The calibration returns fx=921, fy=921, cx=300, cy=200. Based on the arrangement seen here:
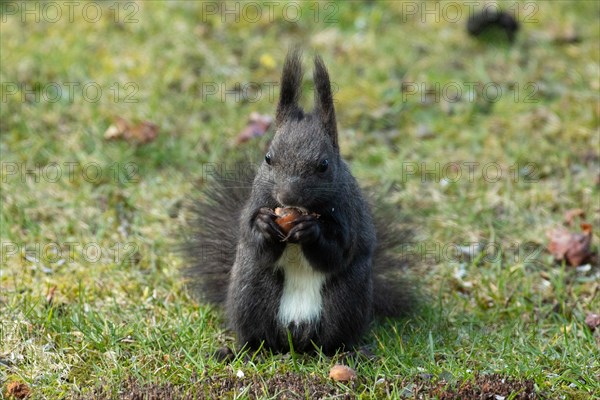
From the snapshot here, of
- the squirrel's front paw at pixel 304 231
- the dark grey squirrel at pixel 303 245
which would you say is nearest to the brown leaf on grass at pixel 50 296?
the dark grey squirrel at pixel 303 245

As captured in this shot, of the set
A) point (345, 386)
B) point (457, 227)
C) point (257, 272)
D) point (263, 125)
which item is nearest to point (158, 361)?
point (257, 272)

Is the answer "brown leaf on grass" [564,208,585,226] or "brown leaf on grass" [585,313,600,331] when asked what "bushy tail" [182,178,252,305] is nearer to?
"brown leaf on grass" [585,313,600,331]

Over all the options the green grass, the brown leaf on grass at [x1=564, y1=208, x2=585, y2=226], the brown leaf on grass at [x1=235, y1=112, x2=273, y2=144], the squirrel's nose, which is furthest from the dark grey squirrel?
the brown leaf on grass at [x1=235, y1=112, x2=273, y2=144]

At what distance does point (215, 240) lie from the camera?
3.24 meters

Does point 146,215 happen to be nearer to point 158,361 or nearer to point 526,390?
point 158,361

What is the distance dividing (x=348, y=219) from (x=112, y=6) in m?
3.19

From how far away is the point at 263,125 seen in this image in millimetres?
4609

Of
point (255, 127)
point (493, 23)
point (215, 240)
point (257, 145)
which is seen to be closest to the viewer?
point (215, 240)

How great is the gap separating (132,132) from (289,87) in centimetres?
173

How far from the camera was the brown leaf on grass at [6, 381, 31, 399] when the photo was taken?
2709 mm

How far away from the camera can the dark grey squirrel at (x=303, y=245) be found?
8.89 ft

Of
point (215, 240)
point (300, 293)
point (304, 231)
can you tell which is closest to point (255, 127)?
point (215, 240)

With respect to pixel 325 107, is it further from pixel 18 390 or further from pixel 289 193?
pixel 18 390

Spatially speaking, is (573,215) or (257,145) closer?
(573,215)
